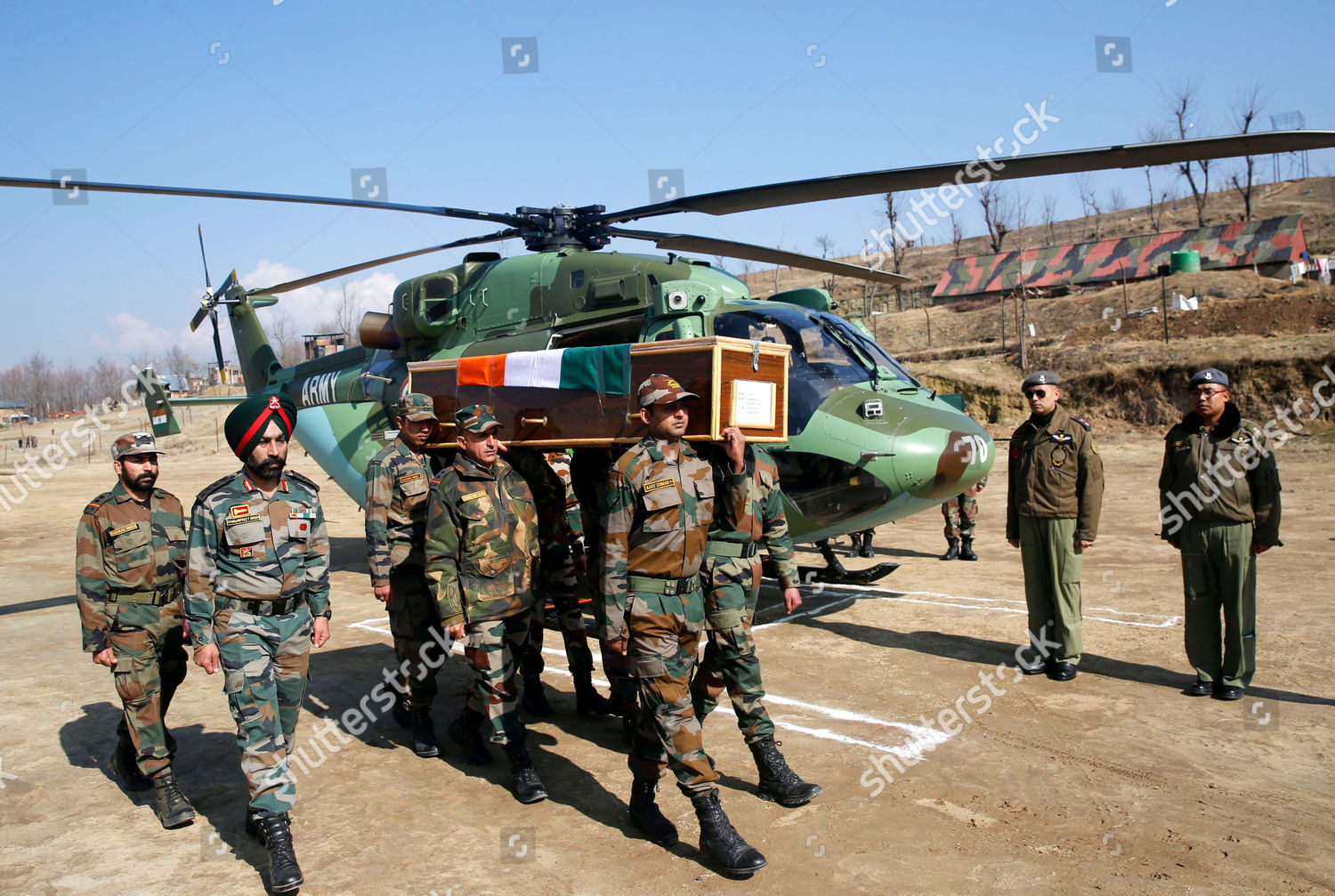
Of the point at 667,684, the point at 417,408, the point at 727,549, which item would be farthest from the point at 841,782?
the point at 417,408

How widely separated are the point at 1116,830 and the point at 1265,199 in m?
70.3

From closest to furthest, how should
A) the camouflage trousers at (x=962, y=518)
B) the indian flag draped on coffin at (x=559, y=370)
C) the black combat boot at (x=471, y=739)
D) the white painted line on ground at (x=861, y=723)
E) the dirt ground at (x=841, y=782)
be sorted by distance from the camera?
the dirt ground at (x=841, y=782), the white painted line on ground at (x=861, y=723), the black combat boot at (x=471, y=739), the indian flag draped on coffin at (x=559, y=370), the camouflage trousers at (x=962, y=518)

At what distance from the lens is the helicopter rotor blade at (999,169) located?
5273 millimetres

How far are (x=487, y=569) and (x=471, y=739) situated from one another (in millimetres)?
1202

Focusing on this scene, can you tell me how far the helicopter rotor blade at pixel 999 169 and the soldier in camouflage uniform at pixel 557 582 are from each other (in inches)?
117

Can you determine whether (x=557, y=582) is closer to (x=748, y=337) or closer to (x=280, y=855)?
(x=280, y=855)

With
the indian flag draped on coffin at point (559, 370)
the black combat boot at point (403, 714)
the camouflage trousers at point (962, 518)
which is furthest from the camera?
the camouflage trousers at point (962, 518)

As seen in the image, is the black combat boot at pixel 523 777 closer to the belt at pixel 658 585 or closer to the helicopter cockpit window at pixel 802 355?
the belt at pixel 658 585

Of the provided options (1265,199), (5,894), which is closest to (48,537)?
(5,894)

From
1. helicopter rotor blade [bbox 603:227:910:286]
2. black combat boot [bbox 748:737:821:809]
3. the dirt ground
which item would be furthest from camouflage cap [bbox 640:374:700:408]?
helicopter rotor blade [bbox 603:227:910:286]

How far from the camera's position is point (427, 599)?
5.83 m

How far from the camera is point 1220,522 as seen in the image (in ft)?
18.9

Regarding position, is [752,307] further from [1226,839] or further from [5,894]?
[5,894]

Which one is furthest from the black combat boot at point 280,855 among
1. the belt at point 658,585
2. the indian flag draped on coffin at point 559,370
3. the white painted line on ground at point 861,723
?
the indian flag draped on coffin at point 559,370
